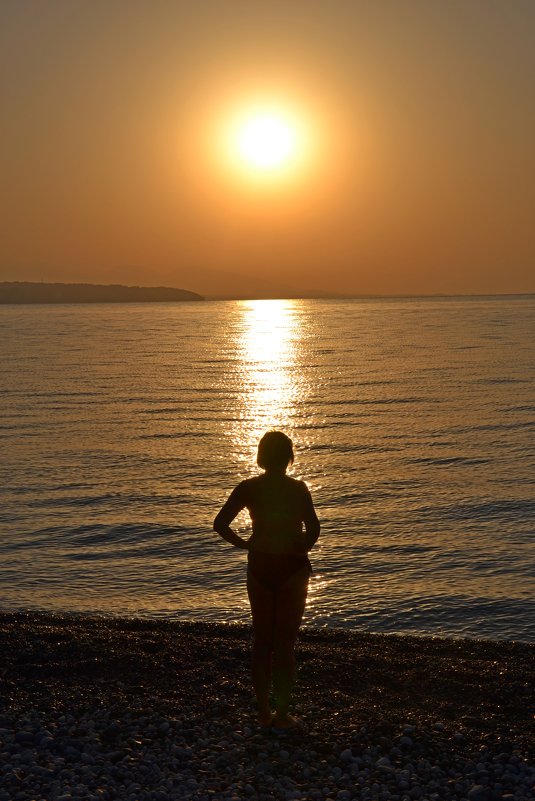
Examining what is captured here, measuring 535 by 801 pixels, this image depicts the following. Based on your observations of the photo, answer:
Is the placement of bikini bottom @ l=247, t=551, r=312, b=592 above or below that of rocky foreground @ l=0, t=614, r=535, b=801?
above

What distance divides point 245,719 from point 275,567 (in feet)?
5.50

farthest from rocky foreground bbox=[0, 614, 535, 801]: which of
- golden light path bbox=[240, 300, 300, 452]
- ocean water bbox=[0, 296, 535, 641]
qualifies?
golden light path bbox=[240, 300, 300, 452]

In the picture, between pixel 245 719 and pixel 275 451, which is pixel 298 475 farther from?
pixel 275 451

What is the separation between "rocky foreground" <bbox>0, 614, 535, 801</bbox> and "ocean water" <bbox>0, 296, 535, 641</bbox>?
7.05 feet

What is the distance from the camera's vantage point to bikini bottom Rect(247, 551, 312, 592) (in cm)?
767

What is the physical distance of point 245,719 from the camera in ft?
27.1

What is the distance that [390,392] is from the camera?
42969 mm

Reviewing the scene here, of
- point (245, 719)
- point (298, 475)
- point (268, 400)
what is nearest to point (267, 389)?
point (268, 400)

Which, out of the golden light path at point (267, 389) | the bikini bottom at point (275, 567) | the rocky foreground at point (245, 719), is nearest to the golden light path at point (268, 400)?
the golden light path at point (267, 389)

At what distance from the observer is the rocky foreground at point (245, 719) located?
277 inches

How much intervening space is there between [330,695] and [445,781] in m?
1.97

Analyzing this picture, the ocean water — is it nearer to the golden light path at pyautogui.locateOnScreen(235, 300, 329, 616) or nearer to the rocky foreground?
the golden light path at pyautogui.locateOnScreen(235, 300, 329, 616)

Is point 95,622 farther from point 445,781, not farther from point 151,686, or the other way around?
point 445,781

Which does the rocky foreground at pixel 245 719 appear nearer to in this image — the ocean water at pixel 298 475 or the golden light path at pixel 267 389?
the ocean water at pixel 298 475
